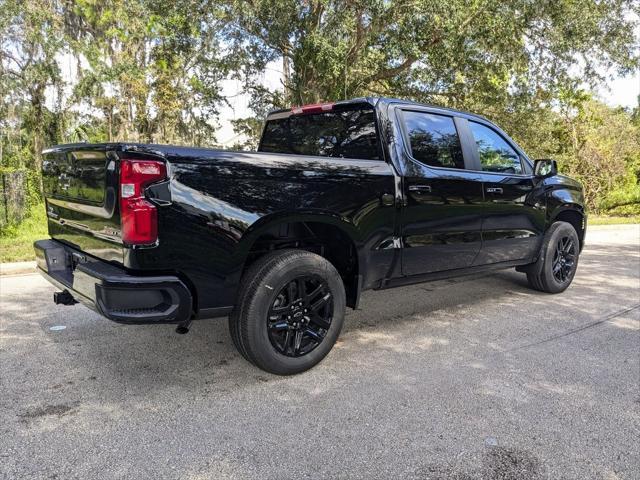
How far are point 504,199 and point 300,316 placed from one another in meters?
2.57

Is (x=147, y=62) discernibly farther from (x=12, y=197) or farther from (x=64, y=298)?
(x=64, y=298)

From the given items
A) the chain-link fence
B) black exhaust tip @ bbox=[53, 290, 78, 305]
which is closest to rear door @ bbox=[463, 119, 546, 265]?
black exhaust tip @ bbox=[53, 290, 78, 305]

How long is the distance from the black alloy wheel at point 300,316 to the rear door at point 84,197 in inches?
42.8

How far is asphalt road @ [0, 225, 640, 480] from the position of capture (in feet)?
8.13

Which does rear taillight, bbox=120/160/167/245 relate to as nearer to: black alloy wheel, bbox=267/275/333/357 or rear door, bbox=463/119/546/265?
black alloy wheel, bbox=267/275/333/357

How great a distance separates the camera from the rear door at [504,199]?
15.8ft

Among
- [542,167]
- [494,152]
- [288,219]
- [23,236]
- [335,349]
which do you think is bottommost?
[335,349]

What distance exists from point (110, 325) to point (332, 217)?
236 cm

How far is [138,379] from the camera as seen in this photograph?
11.2ft

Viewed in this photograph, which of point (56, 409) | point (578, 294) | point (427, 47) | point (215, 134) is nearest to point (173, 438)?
point (56, 409)

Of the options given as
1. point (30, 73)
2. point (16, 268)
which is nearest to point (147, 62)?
point (30, 73)

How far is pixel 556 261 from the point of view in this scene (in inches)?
231

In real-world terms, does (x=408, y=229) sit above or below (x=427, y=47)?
below

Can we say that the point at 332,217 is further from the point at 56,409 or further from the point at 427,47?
the point at 427,47
